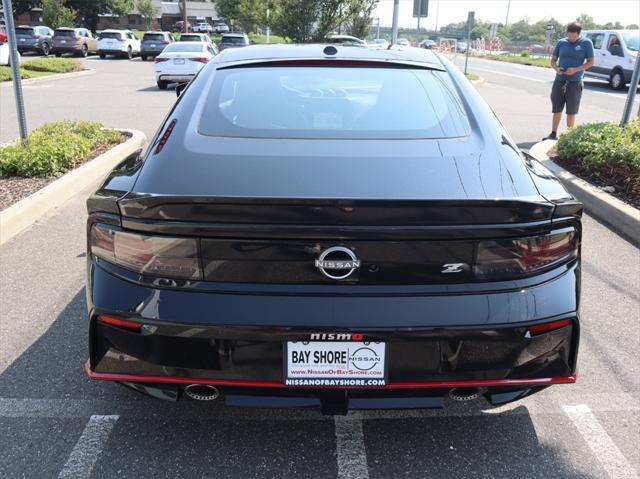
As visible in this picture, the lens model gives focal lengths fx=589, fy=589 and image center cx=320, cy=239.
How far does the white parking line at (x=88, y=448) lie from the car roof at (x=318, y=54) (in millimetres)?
2027

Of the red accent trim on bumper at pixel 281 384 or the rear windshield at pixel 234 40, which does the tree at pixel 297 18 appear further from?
the red accent trim on bumper at pixel 281 384

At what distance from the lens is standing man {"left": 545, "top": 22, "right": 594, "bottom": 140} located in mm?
8930

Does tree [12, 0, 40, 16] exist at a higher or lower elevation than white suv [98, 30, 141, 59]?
higher

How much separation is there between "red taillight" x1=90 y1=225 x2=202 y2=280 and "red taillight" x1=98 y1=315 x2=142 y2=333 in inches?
7.3

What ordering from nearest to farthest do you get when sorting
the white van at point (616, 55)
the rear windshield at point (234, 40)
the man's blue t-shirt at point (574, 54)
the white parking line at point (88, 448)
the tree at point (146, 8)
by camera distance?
the white parking line at point (88, 448)
the man's blue t-shirt at point (574, 54)
the white van at point (616, 55)
the rear windshield at point (234, 40)
the tree at point (146, 8)

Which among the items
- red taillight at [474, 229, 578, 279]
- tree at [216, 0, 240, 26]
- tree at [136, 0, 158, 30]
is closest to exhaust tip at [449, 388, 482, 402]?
red taillight at [474, 229, 578, 279]

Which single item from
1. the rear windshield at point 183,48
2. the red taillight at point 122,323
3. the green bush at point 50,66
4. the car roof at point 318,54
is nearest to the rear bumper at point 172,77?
the rear windshield at point 183,48

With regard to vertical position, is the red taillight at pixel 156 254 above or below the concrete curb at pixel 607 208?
above

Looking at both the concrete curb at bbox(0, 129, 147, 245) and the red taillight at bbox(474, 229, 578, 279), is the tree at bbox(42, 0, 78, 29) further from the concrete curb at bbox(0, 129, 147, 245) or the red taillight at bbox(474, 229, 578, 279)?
the red taillight at bbox(474, 229, 578, 279)

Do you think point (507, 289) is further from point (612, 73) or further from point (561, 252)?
point (612, 73)

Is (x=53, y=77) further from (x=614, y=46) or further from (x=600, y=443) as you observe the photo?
(x=600, y=443)

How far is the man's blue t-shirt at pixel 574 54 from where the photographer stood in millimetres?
8914

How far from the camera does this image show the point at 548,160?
766 cm

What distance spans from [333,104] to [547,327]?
5.11ft
